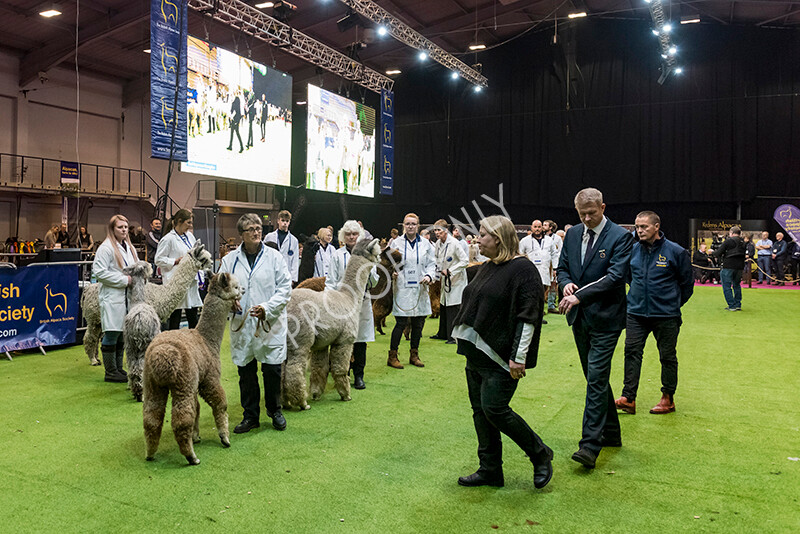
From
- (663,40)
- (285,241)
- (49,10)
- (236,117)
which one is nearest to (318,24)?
(236,117)

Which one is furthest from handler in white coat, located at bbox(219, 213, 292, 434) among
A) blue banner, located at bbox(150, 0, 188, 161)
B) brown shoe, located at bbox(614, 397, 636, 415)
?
blue banner, located at bbox(150, 0, 188, 161)

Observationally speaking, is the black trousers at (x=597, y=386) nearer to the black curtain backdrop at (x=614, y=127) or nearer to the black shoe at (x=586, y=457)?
the black shoe at (x=586, y=457)

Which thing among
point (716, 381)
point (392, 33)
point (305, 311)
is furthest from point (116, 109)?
point (716, 381)

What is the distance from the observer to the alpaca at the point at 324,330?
16.3 feet

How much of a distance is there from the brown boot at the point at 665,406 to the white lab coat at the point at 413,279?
2.97 metres

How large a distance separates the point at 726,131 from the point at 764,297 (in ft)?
21.6

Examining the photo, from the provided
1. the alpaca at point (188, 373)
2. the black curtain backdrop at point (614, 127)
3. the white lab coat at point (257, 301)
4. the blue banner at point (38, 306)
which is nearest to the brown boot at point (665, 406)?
the white lab coat at point (257, 301)

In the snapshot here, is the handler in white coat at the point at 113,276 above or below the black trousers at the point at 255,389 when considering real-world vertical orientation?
above

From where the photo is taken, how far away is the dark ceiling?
15586 mm

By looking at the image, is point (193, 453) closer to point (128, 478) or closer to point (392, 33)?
point (128, 478)

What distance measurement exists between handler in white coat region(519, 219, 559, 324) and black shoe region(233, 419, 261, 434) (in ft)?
24.4

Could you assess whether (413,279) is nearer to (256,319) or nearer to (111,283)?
(256,319)

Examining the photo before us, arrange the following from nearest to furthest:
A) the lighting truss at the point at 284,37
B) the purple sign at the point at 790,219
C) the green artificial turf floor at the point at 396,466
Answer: the green artificial turf floor at the point at 396,466
the lighting truss at the point at 284,37
the purple sign at the point at 790,219

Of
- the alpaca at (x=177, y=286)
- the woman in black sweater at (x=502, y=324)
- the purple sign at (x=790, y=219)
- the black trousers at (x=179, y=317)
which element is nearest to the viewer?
the woman in black sweater at (x=502, y=324)
